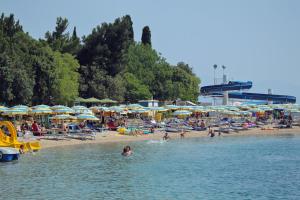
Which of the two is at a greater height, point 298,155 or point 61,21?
point 61,21

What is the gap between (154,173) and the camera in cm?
3142

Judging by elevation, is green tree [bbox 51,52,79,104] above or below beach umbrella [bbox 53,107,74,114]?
above

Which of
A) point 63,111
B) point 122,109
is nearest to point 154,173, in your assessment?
point 63,111

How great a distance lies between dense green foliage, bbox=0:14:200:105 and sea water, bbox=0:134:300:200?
14.0m

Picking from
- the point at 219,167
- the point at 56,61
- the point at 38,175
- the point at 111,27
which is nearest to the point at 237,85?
the point at 111,27

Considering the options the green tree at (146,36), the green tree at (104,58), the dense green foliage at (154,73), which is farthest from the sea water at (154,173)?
the green tree at (146,36)

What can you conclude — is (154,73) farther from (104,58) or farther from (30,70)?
(30,70)

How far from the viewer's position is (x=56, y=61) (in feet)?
202

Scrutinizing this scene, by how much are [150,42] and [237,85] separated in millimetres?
24205

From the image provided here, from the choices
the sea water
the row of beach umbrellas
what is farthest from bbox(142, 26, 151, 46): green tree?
the sea water

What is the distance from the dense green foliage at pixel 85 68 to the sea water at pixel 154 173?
14.0 meters

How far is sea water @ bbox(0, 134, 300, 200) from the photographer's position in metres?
25.6

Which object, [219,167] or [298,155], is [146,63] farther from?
[219,167]

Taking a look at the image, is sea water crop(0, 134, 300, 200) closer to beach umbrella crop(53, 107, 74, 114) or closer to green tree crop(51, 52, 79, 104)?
beach umbrella crop(53, 107, 74, 114)
